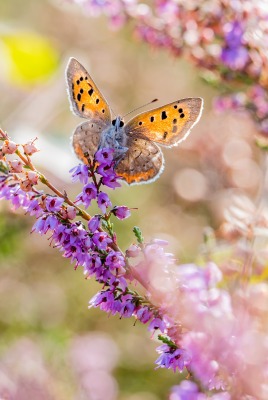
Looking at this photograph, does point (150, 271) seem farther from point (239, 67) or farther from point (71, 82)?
point (239, 67)

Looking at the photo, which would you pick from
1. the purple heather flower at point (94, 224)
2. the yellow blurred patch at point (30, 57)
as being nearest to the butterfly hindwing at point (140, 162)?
the purple heather flower at point (94, 224)

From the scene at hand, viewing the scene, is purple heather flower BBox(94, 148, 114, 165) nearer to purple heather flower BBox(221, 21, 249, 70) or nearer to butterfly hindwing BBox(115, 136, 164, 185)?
butterfly hindwing BBox(115, 136, 164, 185)

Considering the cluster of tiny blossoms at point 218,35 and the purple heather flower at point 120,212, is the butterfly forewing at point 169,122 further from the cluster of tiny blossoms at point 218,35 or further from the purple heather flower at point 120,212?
the cluster of tiny blossoms at point 218,35

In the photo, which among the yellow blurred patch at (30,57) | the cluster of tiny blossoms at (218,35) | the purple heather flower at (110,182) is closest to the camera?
the purple heather flower at (110,182)

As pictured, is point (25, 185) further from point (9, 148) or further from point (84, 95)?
point (84, 95)

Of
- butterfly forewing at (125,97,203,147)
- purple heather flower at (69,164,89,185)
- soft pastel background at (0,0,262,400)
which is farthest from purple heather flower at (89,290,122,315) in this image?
soft pastel background at (0,0,262,400)

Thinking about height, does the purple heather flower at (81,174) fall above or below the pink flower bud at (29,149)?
above
